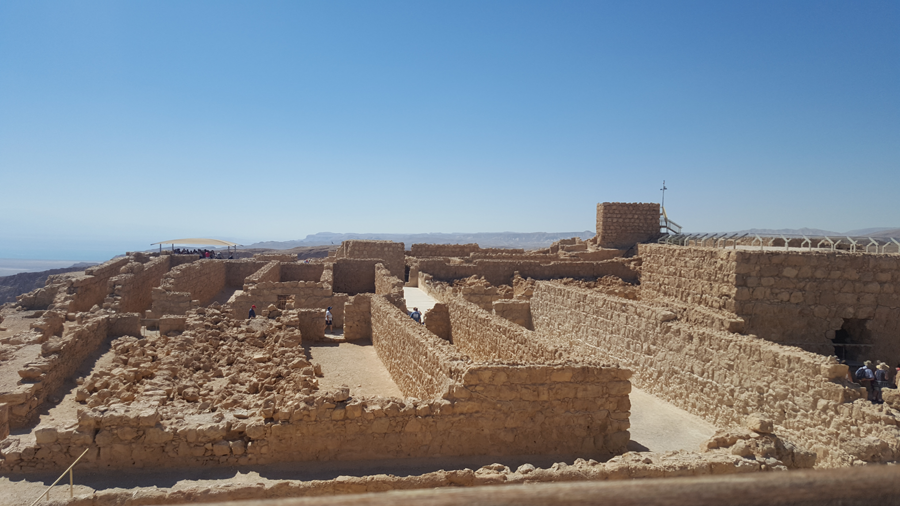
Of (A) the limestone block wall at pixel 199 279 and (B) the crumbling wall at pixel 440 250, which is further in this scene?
(B) the crumbling wall at pixel 440 250

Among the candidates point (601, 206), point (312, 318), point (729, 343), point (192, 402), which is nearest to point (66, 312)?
A: point (312, 318)

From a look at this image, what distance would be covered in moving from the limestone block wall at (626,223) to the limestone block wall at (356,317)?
51.4 ft

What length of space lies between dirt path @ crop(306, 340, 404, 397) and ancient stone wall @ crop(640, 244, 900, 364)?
6919mm

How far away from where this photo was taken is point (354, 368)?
1131 centimetres

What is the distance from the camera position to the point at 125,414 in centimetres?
531

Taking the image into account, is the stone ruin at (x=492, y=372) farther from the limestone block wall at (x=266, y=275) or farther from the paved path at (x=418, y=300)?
the limestone block wall at (x=266, y=275)

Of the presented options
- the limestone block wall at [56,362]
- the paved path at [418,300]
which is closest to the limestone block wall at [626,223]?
the paved path at [418,300]

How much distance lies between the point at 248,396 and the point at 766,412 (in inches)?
277

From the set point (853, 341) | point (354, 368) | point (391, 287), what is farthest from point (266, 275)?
point (853, 341)

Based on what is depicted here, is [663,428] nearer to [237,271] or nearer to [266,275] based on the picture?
[266,275]

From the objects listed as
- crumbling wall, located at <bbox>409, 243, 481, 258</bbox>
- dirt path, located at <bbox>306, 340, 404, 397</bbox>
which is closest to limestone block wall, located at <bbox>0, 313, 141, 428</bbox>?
dirt path, located at <bbox>306, 340, 404, 397</bbox>

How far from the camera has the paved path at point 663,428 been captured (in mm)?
7164

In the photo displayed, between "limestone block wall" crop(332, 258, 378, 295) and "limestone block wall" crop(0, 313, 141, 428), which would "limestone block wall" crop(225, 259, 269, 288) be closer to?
"limestone block wall" crop(332, 258, 378, 295)

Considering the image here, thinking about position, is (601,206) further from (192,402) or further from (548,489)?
(548,489)
